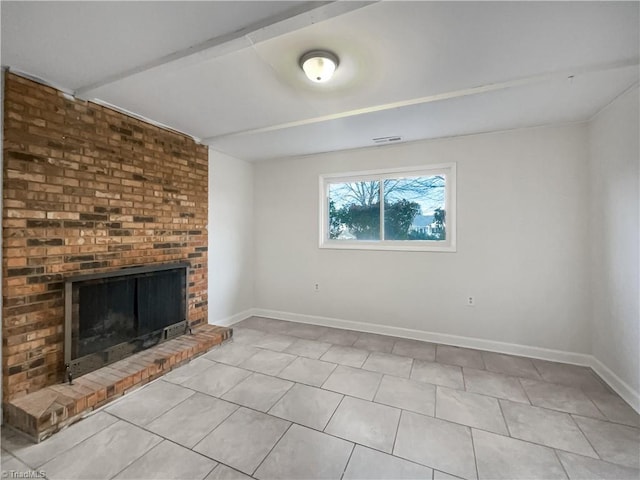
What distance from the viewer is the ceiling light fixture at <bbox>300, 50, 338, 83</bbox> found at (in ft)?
5.61

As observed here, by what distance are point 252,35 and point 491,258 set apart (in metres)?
3.16

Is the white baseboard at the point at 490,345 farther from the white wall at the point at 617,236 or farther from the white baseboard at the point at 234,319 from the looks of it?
the white baseboard at the point at 234,319

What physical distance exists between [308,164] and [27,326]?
11.1ft

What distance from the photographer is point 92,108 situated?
7.91ft

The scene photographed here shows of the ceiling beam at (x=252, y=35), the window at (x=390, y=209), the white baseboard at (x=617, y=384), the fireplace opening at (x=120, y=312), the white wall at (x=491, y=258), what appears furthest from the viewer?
the window at (x=390, y=209)

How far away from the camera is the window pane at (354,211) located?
3.87 metres

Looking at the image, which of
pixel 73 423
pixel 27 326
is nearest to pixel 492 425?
pixel 73 423

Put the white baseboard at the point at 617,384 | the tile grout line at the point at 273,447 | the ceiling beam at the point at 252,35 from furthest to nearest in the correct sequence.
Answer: the white baseboard at the point at 617,384, the tile grout line at the point at 273,447, the ceiling beam at the point at 252,35

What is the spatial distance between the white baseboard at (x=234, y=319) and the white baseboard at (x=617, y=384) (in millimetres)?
4184

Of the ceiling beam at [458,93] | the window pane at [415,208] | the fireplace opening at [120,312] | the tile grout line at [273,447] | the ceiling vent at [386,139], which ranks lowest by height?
the tile grout line at [273,447]

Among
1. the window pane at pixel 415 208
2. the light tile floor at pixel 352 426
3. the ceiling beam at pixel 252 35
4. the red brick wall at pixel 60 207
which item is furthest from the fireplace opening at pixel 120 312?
the window pane at pixel 415 208

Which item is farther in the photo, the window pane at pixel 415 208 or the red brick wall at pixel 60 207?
the window pane at pixel 415 208

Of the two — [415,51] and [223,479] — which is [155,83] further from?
[223,479]

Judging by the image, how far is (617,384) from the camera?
91.3 inches
